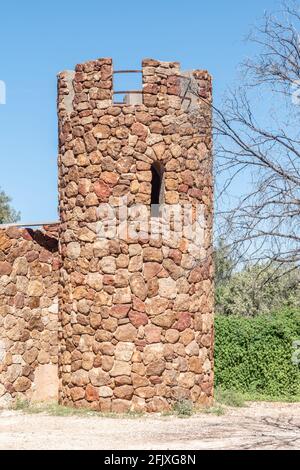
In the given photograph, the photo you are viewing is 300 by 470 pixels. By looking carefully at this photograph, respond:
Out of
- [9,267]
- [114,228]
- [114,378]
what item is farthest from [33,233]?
[114,378]

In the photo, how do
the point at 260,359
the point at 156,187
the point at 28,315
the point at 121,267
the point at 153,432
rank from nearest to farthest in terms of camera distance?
the point at 153,432, the point at 121,267, the point at 156,187, the point at 28,315, the point at 260,359

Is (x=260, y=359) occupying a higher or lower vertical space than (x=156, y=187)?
lower

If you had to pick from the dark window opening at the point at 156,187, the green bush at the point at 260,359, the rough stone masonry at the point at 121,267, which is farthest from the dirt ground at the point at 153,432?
the dark window opening at the point at 156,187

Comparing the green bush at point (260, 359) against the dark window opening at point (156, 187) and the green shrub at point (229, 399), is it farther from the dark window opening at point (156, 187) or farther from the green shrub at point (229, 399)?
the dark window opening at point (156, 187)

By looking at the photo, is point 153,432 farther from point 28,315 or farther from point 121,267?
point 28,315

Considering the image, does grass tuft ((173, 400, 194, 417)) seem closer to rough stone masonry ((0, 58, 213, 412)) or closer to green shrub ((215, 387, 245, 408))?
rough stone masonry ((0, 58, 213, 412))

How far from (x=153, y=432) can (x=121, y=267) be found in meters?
3.48

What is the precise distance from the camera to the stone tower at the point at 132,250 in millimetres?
15367

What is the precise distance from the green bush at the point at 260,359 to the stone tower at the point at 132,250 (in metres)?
3.93

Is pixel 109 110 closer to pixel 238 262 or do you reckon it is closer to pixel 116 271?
pixel 116 271

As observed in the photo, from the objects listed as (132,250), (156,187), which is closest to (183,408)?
(132,250)

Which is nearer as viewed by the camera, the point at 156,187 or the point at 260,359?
the point at 156,187

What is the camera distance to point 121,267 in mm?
15430

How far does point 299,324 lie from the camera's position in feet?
66.4
